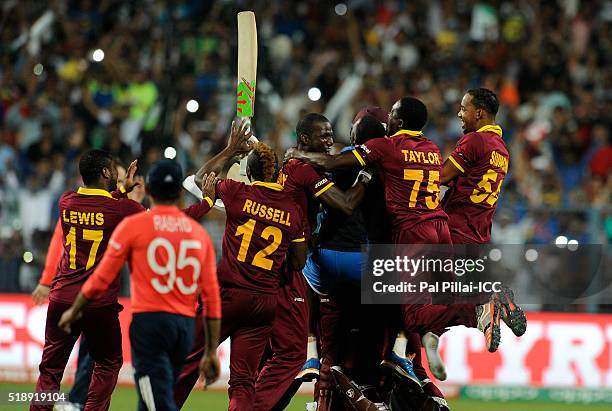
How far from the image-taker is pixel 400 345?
34.6ft

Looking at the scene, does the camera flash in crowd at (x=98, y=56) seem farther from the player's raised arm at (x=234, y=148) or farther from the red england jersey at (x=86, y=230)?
the player's raised arm at (x=234, y=148)

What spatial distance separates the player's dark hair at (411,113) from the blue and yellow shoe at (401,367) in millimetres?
2066

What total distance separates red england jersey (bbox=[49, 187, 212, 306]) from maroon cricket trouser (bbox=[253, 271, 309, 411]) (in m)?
1.17

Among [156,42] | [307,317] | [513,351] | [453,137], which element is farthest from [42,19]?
[307,317]

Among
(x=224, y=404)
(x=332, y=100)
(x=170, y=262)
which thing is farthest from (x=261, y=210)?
(x=332, y=100)

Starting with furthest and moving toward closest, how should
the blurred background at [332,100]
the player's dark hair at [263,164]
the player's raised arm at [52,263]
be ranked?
the blurred background at [332,100] < the player's raised arm at [52,263] < the player's dark hair at [263,164]

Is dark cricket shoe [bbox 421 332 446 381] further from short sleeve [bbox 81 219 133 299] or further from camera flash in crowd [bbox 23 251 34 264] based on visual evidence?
camera flash in crowd [bbox 23 251 34 264]

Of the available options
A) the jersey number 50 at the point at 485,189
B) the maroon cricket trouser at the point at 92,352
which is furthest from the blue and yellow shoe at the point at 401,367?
the maroon cricket trouser at the point at 92,352

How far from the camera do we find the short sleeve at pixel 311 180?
988cm

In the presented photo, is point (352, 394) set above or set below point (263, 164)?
below

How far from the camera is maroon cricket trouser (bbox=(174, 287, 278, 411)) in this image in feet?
31.7

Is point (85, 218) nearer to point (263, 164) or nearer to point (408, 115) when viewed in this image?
point (263, 164)

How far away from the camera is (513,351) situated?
14.8 metres

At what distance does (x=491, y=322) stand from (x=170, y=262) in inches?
124
